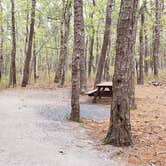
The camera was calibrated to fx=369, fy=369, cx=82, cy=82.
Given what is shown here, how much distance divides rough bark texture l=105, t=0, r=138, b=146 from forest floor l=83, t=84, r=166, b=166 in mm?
330

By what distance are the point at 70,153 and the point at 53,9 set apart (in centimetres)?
2013

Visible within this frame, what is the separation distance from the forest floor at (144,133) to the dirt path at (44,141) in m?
0.40

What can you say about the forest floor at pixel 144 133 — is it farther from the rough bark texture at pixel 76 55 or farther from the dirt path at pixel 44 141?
the rough bark texture at pixel 76 55

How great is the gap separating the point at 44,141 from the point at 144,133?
2691 millimetres

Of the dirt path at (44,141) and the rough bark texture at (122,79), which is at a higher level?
the rough bark texture at (122,79)

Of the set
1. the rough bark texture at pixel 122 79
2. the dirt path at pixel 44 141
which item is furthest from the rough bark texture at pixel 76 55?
the rough bark texture at pixel 122 79

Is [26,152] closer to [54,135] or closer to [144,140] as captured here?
[54,135]

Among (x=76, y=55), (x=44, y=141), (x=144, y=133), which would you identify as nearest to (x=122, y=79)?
(x=144, y=133)

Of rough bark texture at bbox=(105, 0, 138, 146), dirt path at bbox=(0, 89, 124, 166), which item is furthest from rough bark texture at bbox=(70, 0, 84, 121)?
rough bark texture at bbox=(105, 0, 138, 146)

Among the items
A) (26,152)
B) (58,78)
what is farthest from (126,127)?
(58,78)

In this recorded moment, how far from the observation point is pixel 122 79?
827cm

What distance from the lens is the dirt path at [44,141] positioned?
6930mm

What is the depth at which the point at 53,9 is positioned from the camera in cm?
2641

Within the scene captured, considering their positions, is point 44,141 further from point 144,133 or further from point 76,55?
point 76,55
